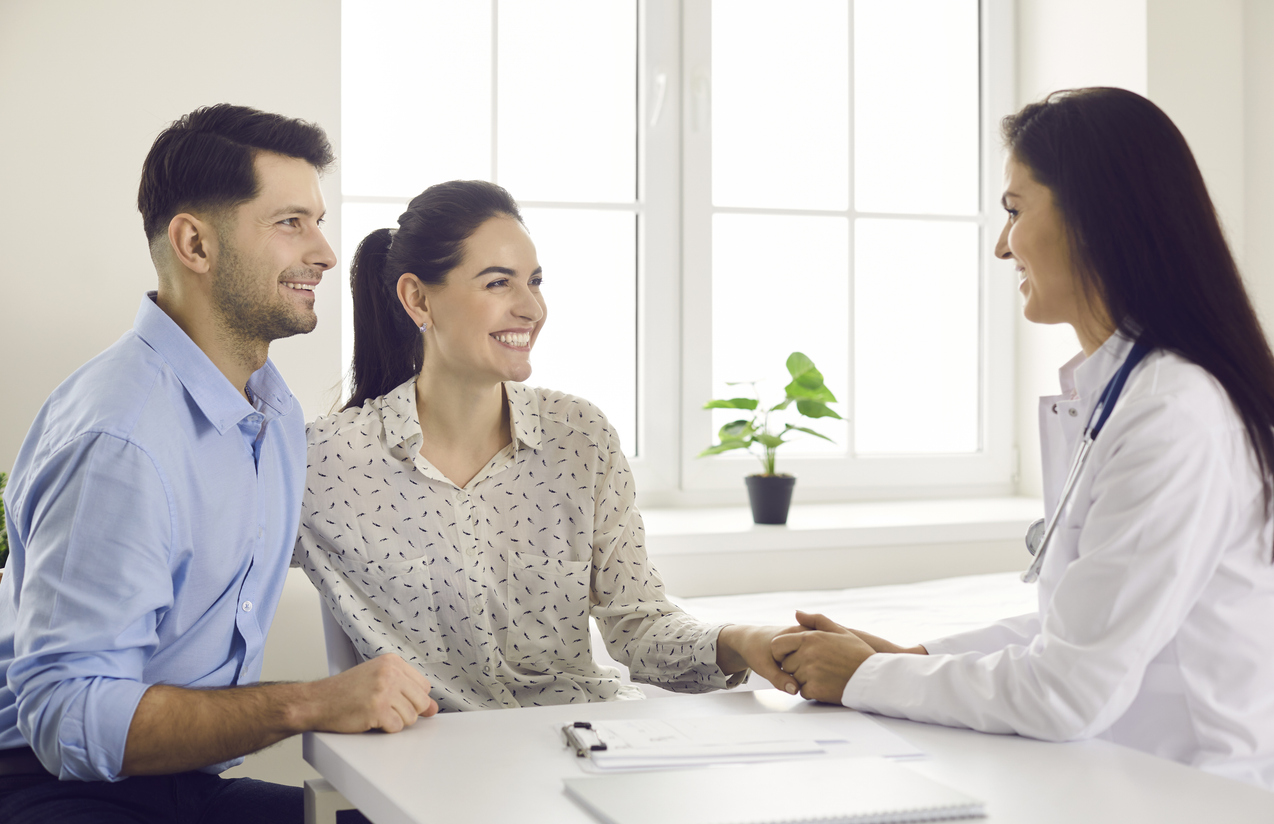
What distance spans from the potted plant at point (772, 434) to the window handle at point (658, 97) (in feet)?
2.41

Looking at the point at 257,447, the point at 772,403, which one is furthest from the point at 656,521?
the point at 257,447

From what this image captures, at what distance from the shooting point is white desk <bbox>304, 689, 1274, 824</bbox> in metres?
0.85

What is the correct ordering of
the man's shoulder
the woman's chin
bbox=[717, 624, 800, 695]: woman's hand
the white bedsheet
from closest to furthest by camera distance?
1. the man's shoulder
2. bbox=[717, 624, 800, 695]: woman's hand
3. the woman's chin
4. the white bedsheet

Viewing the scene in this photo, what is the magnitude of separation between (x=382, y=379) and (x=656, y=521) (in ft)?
3.21

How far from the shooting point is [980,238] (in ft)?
10.4

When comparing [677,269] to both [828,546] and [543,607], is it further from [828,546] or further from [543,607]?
[543,607]

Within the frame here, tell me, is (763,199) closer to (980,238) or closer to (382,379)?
(980,238)

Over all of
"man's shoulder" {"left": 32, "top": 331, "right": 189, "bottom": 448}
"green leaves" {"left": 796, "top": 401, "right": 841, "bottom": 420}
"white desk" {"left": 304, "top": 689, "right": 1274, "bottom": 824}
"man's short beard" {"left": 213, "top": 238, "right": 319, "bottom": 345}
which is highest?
"man's short beard" {"left": 213, "top": 238, "right": 319, "bottom": 345}

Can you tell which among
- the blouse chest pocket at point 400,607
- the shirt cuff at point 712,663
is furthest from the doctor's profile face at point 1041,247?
the blouse chest pocket at point 400,607

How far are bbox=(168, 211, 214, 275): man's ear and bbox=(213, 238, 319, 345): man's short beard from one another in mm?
20

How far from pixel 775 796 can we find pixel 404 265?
1177 millimetres

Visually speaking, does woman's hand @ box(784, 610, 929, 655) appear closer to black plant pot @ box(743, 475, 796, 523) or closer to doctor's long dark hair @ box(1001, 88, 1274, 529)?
doctor's long dark hair @ box(1001, 88, 1274, 529)

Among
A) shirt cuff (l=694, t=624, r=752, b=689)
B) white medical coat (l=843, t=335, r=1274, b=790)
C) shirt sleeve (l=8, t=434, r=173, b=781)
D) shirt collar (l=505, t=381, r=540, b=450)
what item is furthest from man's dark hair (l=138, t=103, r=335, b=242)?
white medical coat (l=843, t=335, r=1274, b=790)

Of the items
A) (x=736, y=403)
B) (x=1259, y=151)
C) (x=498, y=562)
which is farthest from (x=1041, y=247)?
(x=1259, y=151)
